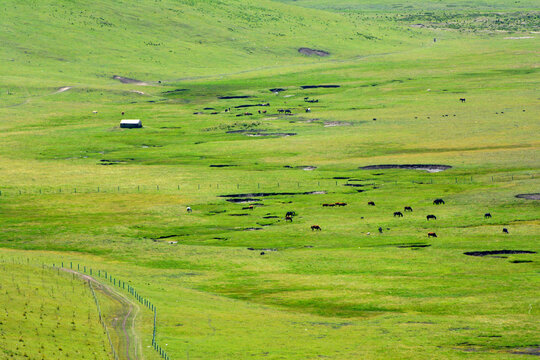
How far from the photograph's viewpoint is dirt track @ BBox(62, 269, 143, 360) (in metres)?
59.1

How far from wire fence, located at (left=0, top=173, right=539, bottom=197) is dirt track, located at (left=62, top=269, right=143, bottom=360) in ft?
159

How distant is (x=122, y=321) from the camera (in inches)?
2616

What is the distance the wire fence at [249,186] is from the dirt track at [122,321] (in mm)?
48511

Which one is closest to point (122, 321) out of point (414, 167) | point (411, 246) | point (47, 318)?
point (47, 318)

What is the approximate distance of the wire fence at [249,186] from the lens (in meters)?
124

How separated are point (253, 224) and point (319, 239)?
10618 millimetres

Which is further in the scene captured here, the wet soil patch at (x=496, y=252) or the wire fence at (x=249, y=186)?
the wire fence at (x=249, y=186)

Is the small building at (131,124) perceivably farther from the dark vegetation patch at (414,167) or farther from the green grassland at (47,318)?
the green grassland at (47,318)

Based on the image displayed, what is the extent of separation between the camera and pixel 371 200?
377 feet

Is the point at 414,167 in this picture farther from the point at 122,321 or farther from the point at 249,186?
the point at 122,321

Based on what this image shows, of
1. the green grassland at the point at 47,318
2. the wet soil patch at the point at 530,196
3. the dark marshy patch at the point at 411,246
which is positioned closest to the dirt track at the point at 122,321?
the green grassland at the point at 47,318

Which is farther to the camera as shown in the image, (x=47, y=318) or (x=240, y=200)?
(x=240, y=200)

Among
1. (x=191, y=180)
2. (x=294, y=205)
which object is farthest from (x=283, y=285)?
(x=191, y=180)

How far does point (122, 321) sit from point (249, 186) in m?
62.1
